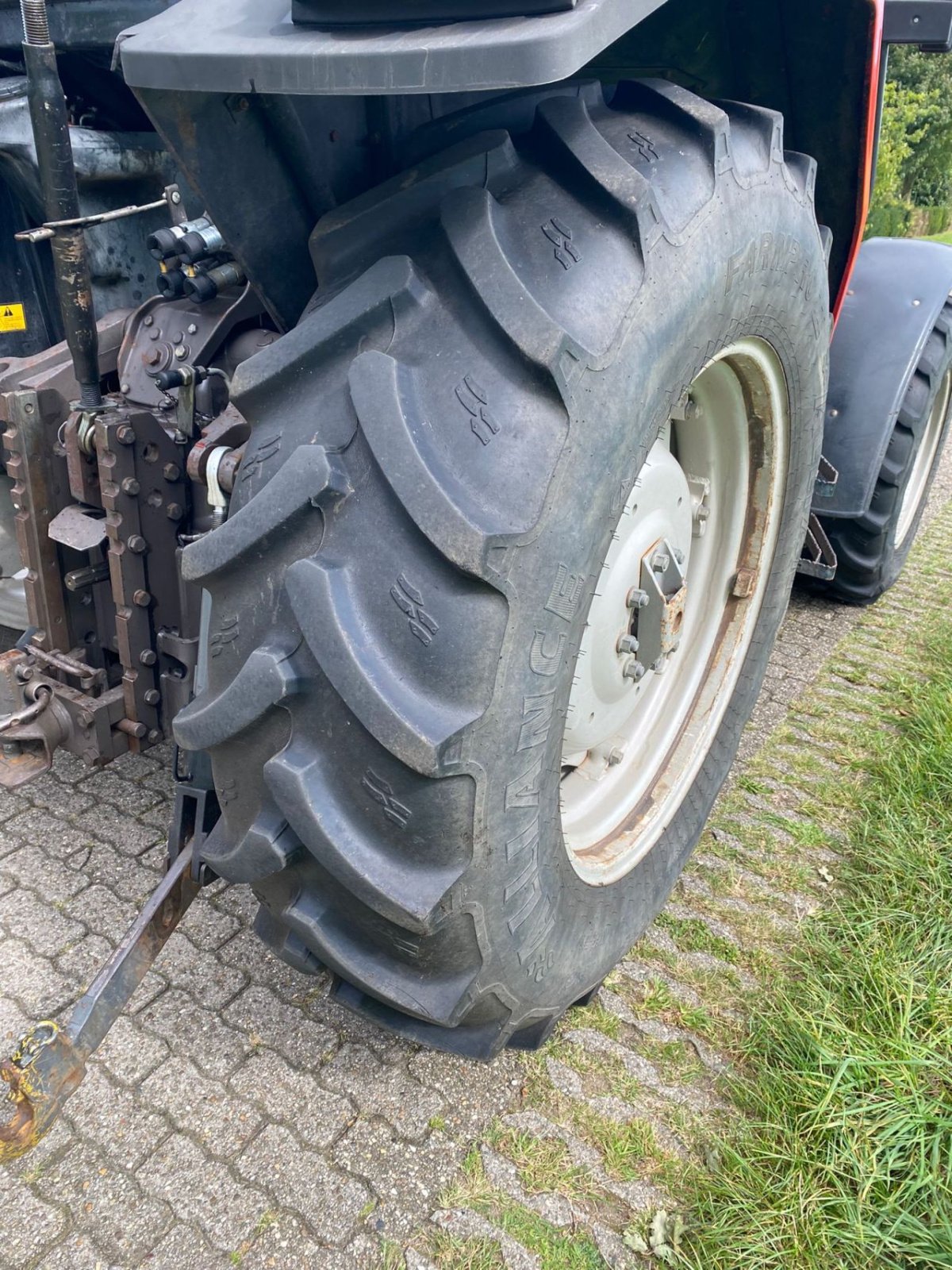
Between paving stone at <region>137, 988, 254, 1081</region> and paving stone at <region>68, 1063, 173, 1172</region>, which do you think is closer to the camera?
paving stone at <region>68, 1063, 173, 1172</region>

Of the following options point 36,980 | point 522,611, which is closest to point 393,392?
point 522,611

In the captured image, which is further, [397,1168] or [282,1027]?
[282,1027]

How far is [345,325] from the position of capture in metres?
1.07

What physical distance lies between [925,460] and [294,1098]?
322cm

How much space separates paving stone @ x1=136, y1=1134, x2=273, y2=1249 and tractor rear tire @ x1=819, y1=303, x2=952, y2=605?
2338 millimetres

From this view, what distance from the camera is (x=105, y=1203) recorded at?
4.70 ft

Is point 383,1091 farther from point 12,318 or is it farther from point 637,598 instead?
point 12,318

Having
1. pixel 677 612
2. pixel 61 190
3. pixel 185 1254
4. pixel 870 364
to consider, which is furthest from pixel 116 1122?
pixel 870 364

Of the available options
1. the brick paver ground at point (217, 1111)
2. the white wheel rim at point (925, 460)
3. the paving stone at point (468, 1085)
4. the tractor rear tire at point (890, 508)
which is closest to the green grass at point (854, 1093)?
the brick paver ground at point (217, 1111)

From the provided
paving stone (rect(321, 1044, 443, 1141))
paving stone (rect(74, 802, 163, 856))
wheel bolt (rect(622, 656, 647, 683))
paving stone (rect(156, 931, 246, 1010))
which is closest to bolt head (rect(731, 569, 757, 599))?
wheel bolt (rect(622, 656, 647, 683))

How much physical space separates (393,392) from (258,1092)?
1.20m

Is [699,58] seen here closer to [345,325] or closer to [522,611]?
[345,325]

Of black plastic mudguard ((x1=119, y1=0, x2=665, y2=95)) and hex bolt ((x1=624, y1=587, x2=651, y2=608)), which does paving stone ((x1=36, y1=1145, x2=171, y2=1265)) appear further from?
black plastic mudguard ((x1=119, y1=0, x2=665, y2=95))

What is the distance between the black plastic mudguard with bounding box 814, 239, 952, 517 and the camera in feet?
8.58
